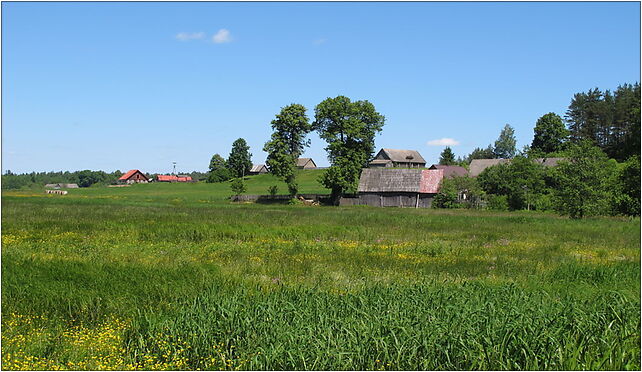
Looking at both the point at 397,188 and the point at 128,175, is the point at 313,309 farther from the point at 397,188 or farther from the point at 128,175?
the point at 128,175

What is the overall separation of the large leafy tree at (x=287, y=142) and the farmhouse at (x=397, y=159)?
64991mm

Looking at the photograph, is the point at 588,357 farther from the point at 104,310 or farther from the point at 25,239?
the point at 25,239

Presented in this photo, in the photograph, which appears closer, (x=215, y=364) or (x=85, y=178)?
(x=215, y=364)

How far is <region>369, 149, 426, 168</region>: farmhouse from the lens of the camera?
137825 millimetres

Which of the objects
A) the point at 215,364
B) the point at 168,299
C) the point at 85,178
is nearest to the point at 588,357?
the point at 215,364

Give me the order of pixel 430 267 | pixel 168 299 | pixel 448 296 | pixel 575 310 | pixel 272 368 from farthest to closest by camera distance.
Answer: pixel 430 267 → pixel 168 299 → pixel 448 296 → pixel 575 310 → pixel 272 368

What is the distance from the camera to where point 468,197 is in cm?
6619

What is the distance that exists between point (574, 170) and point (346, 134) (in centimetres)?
3264

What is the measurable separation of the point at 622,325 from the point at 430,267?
24.2 ft

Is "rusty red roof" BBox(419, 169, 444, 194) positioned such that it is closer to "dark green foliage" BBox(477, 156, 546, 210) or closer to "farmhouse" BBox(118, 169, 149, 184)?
"dark green foliage" BBox(477, 156, 546, 210)

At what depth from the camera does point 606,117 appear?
95.8 m

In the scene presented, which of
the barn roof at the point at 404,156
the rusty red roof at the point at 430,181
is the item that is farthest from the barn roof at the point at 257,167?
the rusty red roof at the point at 430,181

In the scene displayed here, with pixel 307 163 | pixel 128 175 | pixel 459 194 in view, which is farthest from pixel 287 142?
pixel 128 175

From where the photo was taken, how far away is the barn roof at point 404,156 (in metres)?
139
